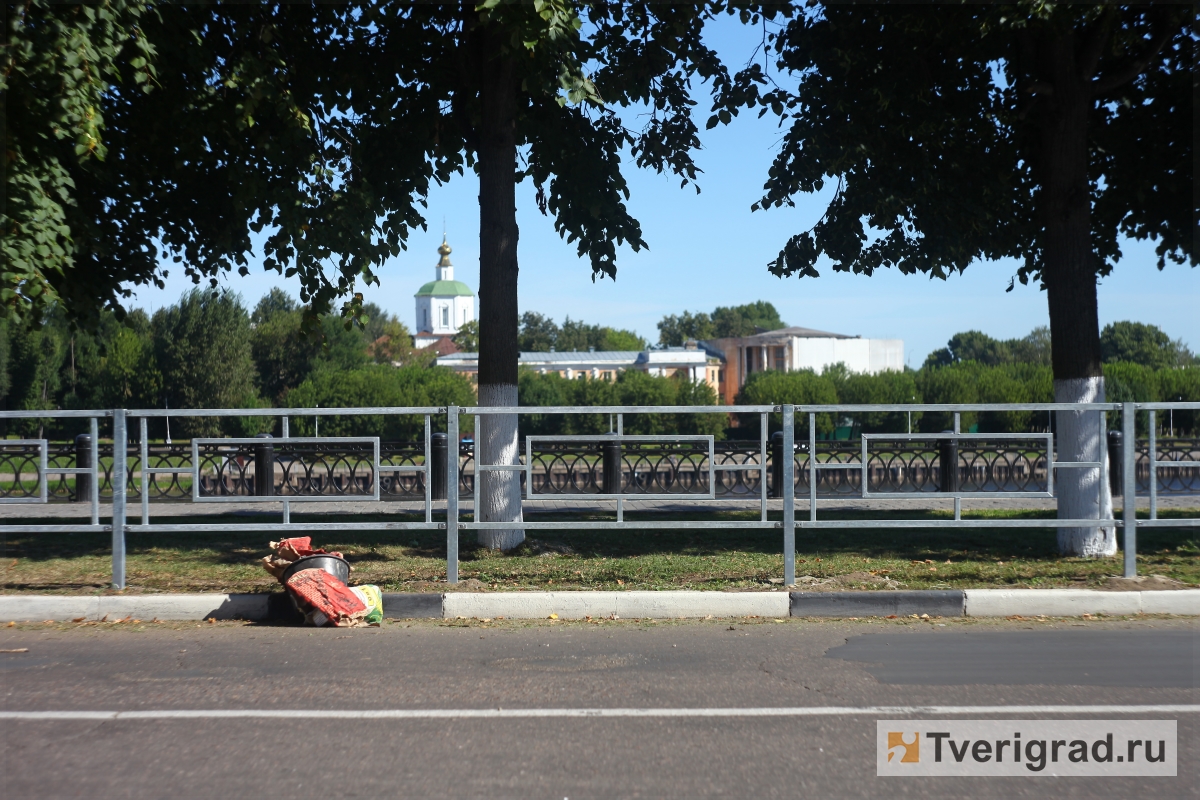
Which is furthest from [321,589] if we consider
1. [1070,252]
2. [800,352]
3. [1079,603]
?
[800,352]

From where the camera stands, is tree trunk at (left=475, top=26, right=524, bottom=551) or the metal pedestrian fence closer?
the metal pedestrian fence

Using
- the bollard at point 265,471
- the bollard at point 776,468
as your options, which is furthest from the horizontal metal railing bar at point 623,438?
the bollard at point 776,468

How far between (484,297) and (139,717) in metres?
5.73

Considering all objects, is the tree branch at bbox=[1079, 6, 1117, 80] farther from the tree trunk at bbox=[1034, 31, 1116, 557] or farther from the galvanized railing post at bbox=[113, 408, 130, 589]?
the galvanized railing post at bbox=[113, 408, 130, 589]

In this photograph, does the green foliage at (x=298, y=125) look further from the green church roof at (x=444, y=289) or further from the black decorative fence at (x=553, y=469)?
the green church roof at (x=444, y=289)

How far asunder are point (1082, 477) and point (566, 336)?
379ft

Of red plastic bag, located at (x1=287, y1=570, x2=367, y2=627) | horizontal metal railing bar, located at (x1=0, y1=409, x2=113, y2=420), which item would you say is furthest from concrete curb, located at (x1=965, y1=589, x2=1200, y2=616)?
horizontal metal railing bar, located at (x1=0, y1=409, x2=113, y2=420)

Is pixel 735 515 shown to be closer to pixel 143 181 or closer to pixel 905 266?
pixel 905 266

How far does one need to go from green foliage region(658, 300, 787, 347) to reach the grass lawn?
126734 millimetres

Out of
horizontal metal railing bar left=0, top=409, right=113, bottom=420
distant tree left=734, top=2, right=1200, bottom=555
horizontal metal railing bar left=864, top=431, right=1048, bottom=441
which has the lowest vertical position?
horizontal metal railing bar left=864, top=431, right=1048, bottom=441

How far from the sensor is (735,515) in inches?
509

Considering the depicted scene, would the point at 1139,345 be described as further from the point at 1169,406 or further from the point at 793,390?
the point at 1169,406

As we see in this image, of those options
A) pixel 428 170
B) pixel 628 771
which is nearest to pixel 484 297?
pixel 428 170

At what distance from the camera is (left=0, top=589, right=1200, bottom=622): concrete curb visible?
309 inches
